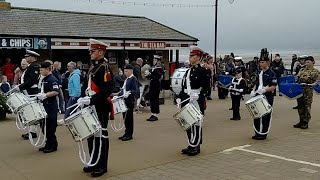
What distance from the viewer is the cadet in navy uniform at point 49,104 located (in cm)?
727

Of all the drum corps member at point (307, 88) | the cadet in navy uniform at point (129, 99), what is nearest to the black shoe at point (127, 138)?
the cadet in navy uniform at point (129, 99)

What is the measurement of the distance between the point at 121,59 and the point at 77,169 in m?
15.3

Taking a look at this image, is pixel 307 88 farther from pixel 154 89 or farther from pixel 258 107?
pixel 154 89

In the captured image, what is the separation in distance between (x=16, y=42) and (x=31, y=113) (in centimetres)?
1075

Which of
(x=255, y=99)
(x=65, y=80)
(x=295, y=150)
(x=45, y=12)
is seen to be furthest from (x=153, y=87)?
(x=45, y=12)

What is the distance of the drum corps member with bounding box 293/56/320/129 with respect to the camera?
31.4 feet

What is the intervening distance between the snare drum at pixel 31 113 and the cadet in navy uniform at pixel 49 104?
0.26 m

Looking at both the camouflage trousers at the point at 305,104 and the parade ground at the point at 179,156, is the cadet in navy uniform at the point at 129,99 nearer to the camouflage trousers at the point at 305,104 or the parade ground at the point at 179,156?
the parade ground at the point at 179,156

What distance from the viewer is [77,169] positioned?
6.22 meters

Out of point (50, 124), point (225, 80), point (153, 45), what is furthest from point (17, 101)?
point (153, 45)

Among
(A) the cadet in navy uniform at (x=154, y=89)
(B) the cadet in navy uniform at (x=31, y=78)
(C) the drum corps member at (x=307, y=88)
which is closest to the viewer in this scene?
(B) the cadet in navy uniform at (x=31, y=78)

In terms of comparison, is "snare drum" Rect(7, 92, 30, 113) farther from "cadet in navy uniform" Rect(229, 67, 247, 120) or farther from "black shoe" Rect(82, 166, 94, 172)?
"cadet in navy uniform" Rect(229, 67, 247, 120)

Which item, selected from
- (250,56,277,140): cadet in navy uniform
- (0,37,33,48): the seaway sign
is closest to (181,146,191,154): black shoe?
(250,56,277,140): cadet in navy uniform

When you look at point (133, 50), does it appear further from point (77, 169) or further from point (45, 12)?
point (77, 169)
